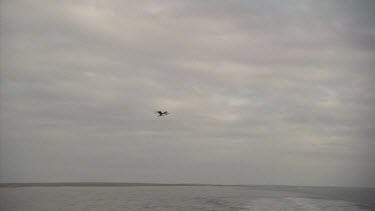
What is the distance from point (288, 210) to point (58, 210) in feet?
189

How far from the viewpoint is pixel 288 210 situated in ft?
341

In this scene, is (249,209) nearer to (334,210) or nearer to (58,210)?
(334,210)

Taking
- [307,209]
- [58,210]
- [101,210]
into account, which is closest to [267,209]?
[307,209]

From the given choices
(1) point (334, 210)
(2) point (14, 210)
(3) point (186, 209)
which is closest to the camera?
(2) point (14, 210)

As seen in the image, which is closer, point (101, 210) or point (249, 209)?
point (101, 210)

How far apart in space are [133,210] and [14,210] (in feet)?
92.2

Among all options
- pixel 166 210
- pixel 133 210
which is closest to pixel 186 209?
pixel 166 210

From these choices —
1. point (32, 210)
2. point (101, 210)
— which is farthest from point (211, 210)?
point (32, 210)

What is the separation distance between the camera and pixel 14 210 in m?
96.1

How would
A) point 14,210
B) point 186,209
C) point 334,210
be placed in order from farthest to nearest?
point 334,210 < point 186,209 < point 14,210

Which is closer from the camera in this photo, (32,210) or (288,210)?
(32,210)

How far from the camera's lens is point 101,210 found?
9938 centimetres

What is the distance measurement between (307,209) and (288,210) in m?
8.07

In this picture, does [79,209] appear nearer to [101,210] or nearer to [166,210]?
[101,210]
